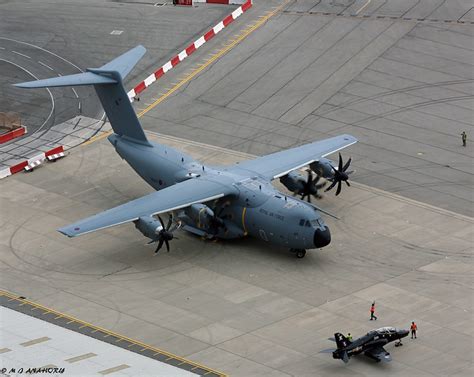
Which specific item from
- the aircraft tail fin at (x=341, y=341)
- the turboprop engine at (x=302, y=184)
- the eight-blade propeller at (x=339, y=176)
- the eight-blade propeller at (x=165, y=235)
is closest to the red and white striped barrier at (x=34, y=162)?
→ the eight-blade propeller at (x=165, y=235)

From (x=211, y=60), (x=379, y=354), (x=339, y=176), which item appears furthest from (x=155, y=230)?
(x=211, y=60)

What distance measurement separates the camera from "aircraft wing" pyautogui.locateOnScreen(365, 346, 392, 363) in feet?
201

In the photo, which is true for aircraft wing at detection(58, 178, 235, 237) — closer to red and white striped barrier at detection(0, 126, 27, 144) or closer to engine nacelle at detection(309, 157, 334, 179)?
engine nacelle at detection(309, 157, 334, 179)

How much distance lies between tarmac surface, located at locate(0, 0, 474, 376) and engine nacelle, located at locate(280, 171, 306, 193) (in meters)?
2.53

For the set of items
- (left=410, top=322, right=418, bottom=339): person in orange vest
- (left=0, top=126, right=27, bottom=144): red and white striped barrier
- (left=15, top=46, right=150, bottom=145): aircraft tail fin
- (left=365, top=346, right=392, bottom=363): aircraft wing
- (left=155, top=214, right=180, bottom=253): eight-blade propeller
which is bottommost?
(left=410, top=322, right=418, bottom=339): person in orange vest

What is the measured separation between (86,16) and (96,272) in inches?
2106

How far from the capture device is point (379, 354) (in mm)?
61250

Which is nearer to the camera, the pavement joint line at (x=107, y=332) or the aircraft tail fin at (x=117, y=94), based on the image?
the pavement joint line at (x=107, y=332)

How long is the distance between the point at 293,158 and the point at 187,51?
3100cm

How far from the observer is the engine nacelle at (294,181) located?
80.7 meters

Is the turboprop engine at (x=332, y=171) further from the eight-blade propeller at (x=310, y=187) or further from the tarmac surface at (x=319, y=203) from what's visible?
the tarmac surface at (x=319, y=203)

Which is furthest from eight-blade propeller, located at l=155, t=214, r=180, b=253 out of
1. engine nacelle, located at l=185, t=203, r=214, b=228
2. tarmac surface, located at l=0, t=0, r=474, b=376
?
engine nacelle, located at l=185, t=203, r=214, b=228

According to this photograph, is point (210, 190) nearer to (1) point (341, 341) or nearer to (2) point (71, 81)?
(2) point (71, 81)

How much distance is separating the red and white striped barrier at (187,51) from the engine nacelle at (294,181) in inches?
1024
